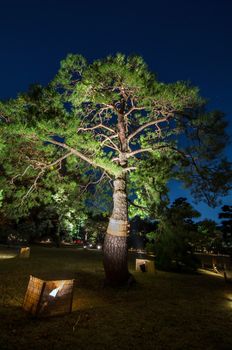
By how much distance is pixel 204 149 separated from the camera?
31.3 ft

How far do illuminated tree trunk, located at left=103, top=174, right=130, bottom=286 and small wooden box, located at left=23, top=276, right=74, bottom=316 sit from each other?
3198 millimetres

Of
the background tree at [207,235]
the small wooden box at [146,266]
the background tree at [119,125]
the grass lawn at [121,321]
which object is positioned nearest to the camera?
the grass lawn at [121,321]

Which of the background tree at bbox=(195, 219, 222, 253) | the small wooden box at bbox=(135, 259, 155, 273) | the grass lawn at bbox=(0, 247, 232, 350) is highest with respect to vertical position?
the background tree at bbox=(195, 219, 222, 253)

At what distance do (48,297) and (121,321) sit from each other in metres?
1.49

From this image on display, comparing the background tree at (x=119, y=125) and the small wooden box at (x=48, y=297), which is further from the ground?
the background tree at (x=119, y=125)

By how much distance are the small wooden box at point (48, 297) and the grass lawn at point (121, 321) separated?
14 cm

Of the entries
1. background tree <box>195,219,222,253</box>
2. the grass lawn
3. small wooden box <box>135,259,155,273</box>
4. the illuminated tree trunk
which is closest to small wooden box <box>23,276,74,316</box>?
the grass lawn

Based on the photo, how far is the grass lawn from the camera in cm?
421

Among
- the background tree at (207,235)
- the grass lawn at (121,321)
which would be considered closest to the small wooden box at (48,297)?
the grass lawn at (121,321)

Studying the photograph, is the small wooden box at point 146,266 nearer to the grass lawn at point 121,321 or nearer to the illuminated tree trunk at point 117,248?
the illuminated tree trunk at point 117,248

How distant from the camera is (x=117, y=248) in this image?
28.4ft

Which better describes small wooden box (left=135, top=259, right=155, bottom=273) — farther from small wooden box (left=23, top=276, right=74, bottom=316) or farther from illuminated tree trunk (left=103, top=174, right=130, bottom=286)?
small wooden box (left=23, top=276, right=74, bottom=316)

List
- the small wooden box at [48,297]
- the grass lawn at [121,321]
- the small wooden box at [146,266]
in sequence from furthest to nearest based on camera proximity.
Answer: the small wooden box at [146,266] < the small wooden box at [48,297] < the grass lawn at [121,321]

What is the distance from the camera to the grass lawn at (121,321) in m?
4.21
